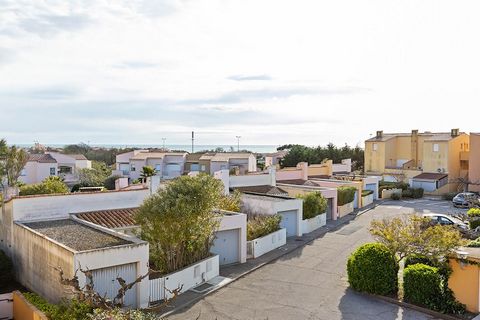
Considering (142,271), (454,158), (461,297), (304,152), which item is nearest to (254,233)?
(142,271)

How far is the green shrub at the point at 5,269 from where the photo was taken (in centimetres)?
1958

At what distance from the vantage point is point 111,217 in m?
22.9

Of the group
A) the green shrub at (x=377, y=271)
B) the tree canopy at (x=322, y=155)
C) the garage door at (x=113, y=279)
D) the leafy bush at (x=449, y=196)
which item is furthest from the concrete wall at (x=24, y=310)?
the tree canopy at (x=322, y=155)

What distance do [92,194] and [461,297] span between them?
60.5ft

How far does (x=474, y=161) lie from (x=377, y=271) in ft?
134

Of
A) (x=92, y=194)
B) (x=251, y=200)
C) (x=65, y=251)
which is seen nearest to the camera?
(x=65, y=251)

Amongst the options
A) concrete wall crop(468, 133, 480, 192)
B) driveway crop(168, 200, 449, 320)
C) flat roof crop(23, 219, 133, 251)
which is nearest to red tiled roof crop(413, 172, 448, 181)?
concrete wall crop(468, 133, 480, 192)

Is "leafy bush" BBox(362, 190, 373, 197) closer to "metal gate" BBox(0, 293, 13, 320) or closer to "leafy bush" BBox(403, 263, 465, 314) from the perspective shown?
"leafy bush" BBox(403, 263, 465, 314)

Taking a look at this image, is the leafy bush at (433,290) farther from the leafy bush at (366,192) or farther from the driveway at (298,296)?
the leafy bush at (366,192)

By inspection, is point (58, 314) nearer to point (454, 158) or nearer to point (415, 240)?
point (415, 240)

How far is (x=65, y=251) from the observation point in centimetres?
1563

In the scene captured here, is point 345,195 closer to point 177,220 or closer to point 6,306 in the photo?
point 177,220

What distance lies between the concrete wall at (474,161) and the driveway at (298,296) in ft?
111

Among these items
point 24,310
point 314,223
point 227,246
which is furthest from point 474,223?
point 24,310
